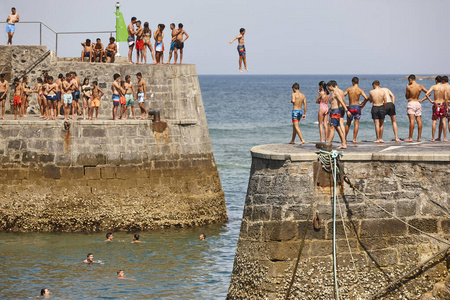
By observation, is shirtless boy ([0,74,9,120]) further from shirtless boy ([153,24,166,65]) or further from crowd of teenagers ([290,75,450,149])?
crowd of teenagers ([290,75,450,149])

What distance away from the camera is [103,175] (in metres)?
22.5

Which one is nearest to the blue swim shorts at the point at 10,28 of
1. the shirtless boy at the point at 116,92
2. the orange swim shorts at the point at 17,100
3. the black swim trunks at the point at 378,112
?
the orange swim shorts at the point at 17,100

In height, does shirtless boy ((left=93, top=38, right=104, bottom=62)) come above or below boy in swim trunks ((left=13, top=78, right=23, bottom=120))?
above

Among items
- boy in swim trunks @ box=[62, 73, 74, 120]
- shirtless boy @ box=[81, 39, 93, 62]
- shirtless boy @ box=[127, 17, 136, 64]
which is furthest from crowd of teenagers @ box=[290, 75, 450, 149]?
shirtless boy @ box=[81, 39, 93, 62]

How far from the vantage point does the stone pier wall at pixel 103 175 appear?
2219 centimetres

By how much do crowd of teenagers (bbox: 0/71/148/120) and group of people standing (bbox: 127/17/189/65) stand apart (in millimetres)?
1481

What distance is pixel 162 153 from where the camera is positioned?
23141 mm

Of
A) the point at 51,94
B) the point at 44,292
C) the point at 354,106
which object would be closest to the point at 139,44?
the point at 51,94

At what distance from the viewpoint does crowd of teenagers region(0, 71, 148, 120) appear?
76.5ft

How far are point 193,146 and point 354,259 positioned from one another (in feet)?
36.3

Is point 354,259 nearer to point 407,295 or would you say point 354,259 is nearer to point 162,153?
point 407,295

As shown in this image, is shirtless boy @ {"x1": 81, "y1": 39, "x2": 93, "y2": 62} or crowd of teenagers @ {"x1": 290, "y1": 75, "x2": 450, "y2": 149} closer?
crowd of teenagers @ {"x1": 290, "y1": 75, "x2": 450, "y2": 149}

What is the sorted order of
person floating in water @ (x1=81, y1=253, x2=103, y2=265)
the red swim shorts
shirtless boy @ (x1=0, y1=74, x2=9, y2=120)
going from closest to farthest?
person floating in water @ (x1=81, y1=253, x2=103, y2=265), shirtless boy @ (x1=0, y1=74, x2=9, y2=120), the red swim shorts

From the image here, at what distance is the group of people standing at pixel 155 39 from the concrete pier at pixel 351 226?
12.1 m
